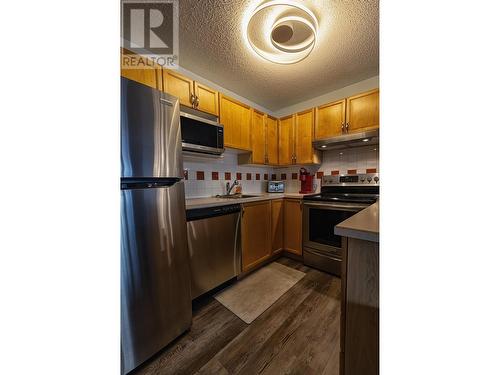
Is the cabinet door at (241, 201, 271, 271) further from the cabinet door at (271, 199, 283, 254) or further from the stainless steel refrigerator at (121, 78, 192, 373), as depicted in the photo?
the stainless steel refrigerator at (121, 78, 192, 373)

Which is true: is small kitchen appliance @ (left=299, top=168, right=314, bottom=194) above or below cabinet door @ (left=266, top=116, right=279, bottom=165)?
below

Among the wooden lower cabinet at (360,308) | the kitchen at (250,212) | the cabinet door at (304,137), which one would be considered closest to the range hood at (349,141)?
the kitchen at (250,212)

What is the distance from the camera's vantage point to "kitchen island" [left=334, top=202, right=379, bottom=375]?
595 mm

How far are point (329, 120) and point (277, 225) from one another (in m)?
1.48

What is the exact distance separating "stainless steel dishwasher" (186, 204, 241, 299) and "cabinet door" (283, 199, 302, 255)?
80cm

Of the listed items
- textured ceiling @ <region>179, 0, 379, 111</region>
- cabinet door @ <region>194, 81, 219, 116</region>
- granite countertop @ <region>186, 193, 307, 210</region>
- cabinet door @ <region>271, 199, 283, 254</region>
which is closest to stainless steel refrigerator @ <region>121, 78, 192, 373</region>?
granite countertop @ <region>186, 193, 307, 210</region>

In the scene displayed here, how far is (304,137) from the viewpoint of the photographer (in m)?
2.46

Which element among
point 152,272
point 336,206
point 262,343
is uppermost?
point 336,206

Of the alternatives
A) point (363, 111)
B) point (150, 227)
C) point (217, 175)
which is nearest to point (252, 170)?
point (217, 175)

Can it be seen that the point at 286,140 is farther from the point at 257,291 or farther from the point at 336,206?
the point at 257,291

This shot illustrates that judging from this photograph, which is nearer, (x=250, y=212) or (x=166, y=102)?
(x=166, y=102)
